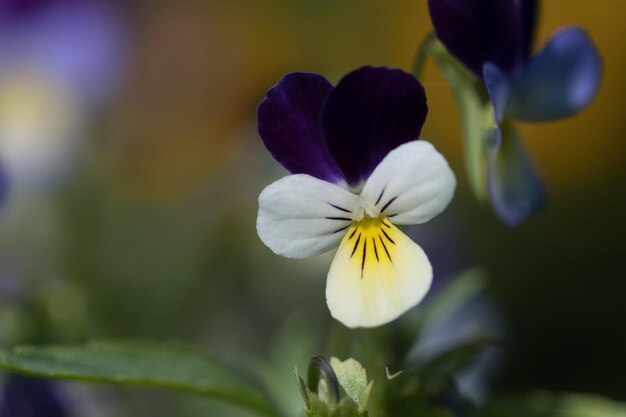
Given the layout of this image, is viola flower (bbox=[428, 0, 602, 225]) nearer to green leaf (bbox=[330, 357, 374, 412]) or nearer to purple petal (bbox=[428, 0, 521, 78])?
purple petal (bbox=[428, 0, 521, 78])

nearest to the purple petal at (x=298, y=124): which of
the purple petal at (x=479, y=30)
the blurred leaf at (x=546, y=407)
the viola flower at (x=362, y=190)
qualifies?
the viola flower at (x=362, y=190)

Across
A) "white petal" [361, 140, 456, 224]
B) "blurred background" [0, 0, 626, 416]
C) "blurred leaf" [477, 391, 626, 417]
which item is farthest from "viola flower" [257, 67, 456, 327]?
"blurred background" [0, 0, 626, 416]

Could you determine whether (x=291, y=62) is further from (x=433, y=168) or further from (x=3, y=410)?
(x=433, y=168)

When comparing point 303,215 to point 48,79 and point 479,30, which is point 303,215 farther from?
point 48,79

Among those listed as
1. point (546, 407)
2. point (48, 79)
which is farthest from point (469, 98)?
point (48, 79)

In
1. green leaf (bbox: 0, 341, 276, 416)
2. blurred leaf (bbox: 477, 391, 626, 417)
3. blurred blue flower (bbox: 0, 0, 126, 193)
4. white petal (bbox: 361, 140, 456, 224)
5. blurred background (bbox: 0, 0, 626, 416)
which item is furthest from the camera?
blurred blue flower (bbox: 0, 0, 126, 193)

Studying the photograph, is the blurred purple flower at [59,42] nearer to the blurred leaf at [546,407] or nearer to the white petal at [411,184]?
the blurred leaf at [546,407]

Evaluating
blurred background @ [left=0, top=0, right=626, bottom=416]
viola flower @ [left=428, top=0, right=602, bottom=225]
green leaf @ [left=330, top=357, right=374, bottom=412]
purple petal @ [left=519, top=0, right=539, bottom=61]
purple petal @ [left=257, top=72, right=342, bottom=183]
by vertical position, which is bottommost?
green leaf @ [left=330, top=357, right=374, bottom=412]
